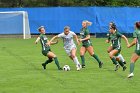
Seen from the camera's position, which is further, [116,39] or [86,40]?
[86,40]

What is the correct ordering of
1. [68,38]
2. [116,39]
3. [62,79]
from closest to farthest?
[62,79]
[116,39]
[68,38]

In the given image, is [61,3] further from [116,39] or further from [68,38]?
[116,39]

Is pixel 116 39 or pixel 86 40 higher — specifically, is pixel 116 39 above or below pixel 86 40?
above

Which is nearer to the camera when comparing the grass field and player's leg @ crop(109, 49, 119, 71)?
the grass field

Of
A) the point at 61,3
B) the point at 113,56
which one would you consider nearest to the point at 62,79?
the point at 113,56

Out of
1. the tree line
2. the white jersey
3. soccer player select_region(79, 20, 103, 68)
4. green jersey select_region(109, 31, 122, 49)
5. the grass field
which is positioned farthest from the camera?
the tree line

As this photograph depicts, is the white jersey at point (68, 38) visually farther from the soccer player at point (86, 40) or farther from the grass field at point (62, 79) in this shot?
the grass field at point (62, 79)

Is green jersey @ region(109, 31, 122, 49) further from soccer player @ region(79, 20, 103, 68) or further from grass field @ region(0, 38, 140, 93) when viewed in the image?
soccer player @ region(79, 20, 103, 68)

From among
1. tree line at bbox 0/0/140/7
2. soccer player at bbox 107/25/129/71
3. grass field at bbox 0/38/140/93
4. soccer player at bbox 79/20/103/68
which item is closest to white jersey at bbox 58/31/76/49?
soccer player at bbox 79/20/103/68

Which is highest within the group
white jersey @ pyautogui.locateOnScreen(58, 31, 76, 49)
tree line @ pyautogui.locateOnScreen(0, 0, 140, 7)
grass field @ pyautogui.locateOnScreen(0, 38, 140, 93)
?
white jersey @ pyautogui.locateOnScreen(58, 31, 76, 49)

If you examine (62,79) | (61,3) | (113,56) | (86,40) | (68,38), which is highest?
(68,38)

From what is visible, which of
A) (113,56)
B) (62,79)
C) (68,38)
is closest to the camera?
(62,79)

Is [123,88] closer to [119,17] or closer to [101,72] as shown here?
[101,72]

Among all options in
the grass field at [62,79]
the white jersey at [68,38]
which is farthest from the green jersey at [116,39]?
the white jersey at [68,38]
